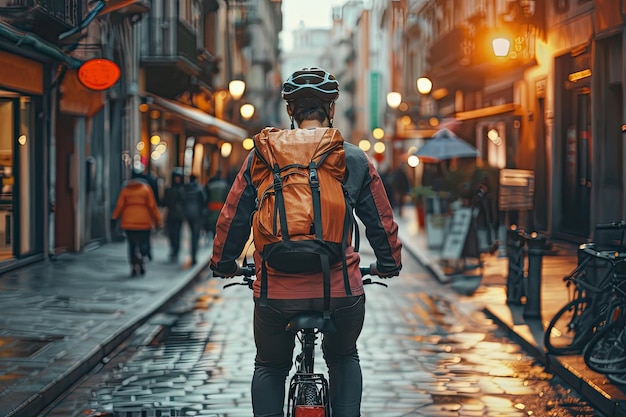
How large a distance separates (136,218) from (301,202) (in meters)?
12.2

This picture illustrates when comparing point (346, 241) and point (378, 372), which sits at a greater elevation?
point (346, 241)

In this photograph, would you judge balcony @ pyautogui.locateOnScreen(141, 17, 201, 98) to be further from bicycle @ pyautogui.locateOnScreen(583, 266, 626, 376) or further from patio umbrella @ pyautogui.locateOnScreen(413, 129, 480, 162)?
bicycle @ pyautogui.locateOnScreen(583, 266, 626, 376)

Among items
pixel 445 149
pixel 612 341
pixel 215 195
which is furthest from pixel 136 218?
pixel 612 341

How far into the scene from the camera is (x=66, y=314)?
11.7 meters

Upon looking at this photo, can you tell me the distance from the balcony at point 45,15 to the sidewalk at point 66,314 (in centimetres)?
361

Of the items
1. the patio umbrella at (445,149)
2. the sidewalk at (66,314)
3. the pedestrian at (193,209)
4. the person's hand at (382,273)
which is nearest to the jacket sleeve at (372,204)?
the person's hand at (382,273)

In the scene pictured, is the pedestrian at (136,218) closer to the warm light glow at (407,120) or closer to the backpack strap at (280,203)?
the backpack strap at (280,203)

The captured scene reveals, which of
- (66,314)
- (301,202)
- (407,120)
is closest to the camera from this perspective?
(301,202)

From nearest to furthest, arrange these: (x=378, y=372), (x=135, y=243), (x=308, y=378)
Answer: (x=308, y=378), (x=378, y=372), (x=135, y=243)

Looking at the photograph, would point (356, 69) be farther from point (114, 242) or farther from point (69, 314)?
point (69, 314)

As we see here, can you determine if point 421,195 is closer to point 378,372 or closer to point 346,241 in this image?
point 378,372

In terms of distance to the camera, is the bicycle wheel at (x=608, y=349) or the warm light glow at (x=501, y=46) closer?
the bicycle wheel at (x=608, y=349)

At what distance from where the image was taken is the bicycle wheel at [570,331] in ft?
29.0

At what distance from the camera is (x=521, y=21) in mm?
23188
